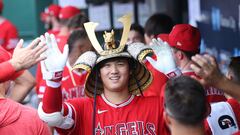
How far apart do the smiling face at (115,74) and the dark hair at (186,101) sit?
1.04 metres

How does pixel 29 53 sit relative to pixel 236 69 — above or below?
above

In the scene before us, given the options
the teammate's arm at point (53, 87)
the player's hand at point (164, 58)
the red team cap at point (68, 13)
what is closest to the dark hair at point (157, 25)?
the red team cap at point (68, 13)

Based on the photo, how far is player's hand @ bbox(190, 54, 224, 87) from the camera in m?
3.67

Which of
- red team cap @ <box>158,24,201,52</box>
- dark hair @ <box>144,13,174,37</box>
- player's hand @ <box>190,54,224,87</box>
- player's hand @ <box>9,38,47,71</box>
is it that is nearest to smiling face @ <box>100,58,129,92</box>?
player's hand @ <box>9,38,47,71</box>

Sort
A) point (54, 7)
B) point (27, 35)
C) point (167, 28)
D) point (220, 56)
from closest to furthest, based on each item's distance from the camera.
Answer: point (167, 28) → point (220, 56) → point (54, 7) → point (27, 35)

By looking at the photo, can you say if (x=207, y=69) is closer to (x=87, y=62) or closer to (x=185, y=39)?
(x=87, y=62)

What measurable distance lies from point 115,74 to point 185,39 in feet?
3.28

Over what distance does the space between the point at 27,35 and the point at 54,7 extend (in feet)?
4.15

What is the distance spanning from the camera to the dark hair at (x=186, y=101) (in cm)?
334

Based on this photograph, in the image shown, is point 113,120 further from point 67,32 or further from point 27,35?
point 27,35

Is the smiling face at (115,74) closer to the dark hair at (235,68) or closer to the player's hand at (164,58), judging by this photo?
the player's hand at (164,58)

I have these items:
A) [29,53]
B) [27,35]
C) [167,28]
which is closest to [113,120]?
[29,53]

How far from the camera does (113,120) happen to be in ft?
14.6

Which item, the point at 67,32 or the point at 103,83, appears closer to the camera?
the point at 103,83
